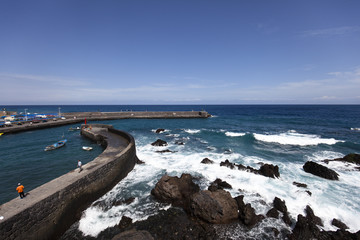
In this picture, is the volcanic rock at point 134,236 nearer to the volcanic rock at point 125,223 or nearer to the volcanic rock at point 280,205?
the volcanic rock at point 125,223

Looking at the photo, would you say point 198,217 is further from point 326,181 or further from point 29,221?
point 326,181

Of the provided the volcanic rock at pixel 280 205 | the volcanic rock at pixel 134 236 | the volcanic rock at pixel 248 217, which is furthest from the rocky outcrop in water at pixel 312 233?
the volcanic rock at pixel 134 236

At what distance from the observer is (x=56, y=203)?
8.57 metres

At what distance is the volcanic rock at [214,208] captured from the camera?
8852 millimetres

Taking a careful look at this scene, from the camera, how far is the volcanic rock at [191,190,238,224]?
8.85m

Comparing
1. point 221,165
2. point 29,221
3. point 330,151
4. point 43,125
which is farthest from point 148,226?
point 43,125

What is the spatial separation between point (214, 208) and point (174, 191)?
318 cm

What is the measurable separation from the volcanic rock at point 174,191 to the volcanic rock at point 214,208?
116 cm

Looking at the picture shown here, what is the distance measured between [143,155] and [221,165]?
32.1 ft

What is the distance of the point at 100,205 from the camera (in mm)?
10531

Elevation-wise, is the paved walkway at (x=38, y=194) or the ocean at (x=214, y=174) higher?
the paved walkway at (x=38, y=194)

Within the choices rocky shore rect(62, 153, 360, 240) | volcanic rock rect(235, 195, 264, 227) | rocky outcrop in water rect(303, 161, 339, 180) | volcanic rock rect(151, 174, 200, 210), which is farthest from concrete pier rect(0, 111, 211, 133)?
rocky outcrop in water rect(303, 161, 339, 180)

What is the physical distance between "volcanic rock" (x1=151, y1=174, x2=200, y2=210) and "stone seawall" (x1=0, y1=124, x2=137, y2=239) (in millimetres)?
4079

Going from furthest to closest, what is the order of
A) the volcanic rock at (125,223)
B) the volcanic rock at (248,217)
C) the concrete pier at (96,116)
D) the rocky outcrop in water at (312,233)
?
the concrete pier at (96,116) < the volcanic rock at (248,217) < the volcanic rock at (125,223) < the rocky outcrop in water at (312,233)
